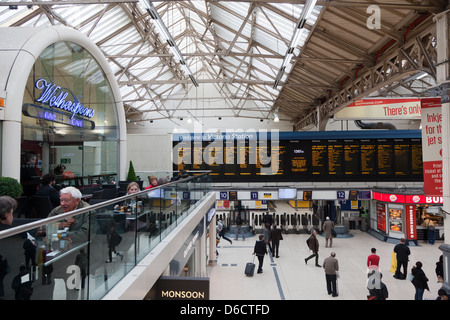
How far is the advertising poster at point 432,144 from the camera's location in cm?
715

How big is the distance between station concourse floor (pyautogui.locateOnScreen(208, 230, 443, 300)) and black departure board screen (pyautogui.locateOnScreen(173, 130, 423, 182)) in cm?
329

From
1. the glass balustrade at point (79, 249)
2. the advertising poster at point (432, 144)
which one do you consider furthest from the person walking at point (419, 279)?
the glass balustrade at point (79, 249)

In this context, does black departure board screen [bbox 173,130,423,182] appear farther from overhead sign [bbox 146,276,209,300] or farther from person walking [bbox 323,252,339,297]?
overhead sign [bbox 146,276,209,300]

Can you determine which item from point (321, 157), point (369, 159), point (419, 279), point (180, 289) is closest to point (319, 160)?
point (321, 157)

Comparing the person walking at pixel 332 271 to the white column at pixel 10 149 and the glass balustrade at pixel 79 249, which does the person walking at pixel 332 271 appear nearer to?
the glass balustrade at pixel 79 249

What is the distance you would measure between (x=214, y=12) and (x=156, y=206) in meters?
11.8

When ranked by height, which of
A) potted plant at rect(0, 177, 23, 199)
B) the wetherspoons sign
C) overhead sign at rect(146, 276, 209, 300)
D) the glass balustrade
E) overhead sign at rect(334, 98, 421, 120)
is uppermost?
overhead sign at rect(334, 98, 421, 120)

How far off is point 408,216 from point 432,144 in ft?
27.2

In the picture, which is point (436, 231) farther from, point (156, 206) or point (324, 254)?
point (156, 206)

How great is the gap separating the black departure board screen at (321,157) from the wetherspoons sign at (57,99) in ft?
23.1

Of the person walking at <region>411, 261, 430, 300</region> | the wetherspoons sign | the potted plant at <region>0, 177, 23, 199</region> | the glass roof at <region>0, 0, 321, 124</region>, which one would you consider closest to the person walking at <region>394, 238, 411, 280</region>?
the person walking at <region>411, 261, 430, 300</region>

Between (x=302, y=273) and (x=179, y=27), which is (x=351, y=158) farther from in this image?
(x=179, y=27)

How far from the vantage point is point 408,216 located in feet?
46.1

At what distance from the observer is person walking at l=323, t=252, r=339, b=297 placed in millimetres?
7930
